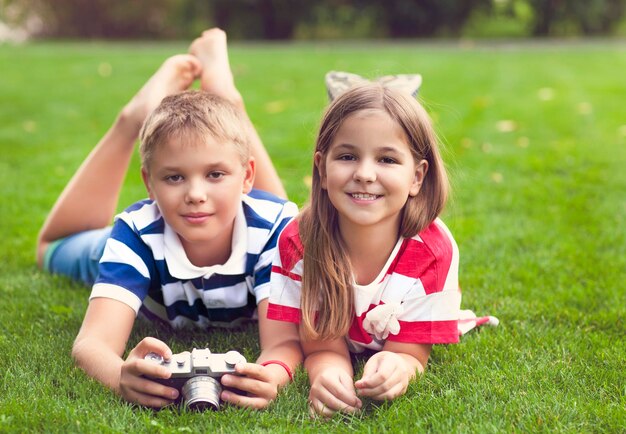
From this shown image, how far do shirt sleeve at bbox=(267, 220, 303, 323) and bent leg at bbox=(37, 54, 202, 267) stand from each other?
104 cm

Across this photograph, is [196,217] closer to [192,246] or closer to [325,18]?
[192,246]

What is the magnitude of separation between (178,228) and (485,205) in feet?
7.41

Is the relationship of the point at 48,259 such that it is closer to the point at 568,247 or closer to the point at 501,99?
the point at 568,247

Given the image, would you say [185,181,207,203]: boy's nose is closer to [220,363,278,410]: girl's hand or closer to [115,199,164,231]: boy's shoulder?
[115,199,164,231]: boy's shoulder

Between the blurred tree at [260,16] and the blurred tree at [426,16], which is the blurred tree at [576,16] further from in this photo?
the blurred tree at [260,16]

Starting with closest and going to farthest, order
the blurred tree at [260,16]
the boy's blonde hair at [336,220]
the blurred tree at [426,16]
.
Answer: the boy's blonde hair at [336,220] → the blurred tree at [426,16] → the blurred tree at [260,16]

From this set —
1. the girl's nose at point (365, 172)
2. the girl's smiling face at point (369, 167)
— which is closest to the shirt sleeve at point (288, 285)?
the girl's smiling face at point (369, 167)

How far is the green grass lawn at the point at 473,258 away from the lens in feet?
6.91

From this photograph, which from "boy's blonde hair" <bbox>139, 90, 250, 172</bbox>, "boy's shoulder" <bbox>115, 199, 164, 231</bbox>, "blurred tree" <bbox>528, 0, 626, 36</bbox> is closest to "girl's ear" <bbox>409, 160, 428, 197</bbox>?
"boy's blonde hair" <bbox>139, 90, 250, 172</bbox>

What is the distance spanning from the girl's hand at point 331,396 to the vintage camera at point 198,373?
0.73ft

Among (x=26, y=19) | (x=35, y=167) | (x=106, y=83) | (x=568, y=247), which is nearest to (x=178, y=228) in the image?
(x=568, y=247)

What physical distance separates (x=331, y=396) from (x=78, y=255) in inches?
62.1

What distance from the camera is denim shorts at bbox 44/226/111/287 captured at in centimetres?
323

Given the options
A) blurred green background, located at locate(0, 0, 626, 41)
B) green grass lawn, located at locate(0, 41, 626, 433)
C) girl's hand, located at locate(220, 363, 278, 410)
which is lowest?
blurred green background, located at locate(0, 0, 626, 41)
